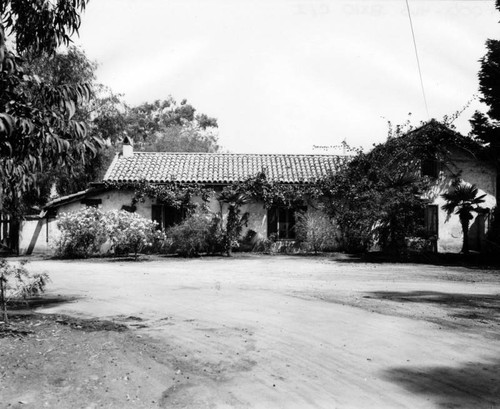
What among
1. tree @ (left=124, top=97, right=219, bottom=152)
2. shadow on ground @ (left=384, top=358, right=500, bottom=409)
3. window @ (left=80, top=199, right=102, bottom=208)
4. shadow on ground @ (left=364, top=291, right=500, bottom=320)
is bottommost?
shadow on ground @ (left=384, top=358, right=500, bottom=409)

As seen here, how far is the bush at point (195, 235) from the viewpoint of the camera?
65.7 ft

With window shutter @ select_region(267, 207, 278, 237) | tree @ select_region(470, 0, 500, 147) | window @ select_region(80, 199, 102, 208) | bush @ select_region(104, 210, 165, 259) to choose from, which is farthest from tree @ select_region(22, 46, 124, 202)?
tree @ select_region(470, 0, 500, 147)

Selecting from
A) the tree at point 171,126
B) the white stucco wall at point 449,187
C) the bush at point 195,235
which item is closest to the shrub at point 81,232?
the bush at point 195,235

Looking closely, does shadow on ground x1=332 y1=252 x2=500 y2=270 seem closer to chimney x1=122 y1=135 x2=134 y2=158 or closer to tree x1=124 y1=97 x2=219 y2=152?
chimney x1=122 y1=135 x2=134 y2=158

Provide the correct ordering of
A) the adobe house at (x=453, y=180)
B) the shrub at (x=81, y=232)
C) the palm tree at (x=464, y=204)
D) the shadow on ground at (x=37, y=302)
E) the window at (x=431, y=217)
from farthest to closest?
the window at (x=431, y=217) → the adobe house at (x=453, y=180) → the palm tree at (x=464, y=204) → the shrub at (x=81, y=232) → the shadow on ground at (x=37, y=302)

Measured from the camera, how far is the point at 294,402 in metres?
4.55

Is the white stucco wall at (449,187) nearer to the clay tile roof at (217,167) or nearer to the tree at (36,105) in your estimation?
the clay tile roof at (217,167)

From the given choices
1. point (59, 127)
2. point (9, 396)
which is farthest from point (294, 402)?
point (59, 127)

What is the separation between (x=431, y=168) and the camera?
941 inches

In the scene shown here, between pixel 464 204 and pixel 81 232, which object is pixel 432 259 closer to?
pixel 464 204

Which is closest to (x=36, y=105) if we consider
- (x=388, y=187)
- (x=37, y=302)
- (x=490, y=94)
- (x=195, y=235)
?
(x=37, y=302)

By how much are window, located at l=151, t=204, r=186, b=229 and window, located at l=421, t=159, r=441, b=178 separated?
11316mm

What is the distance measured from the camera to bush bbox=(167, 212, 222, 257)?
20.0 m

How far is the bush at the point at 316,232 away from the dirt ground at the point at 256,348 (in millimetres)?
10931
